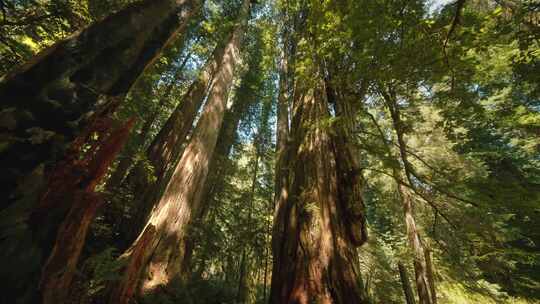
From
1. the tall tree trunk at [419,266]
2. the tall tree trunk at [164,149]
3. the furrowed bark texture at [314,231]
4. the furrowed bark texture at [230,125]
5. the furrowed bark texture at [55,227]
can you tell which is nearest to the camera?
the furrowed bark texture at [55,227]

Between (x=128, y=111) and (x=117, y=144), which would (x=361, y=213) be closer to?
(x=117, y=144)

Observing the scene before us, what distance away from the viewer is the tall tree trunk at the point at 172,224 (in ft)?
7.65

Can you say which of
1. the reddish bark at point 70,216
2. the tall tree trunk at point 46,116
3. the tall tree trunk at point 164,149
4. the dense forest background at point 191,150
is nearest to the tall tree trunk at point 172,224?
the dense forest background at point 191,150

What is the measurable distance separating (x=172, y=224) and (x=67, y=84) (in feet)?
8.04

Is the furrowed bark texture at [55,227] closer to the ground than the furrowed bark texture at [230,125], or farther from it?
closer to the ground

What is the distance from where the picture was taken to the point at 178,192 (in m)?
3.65

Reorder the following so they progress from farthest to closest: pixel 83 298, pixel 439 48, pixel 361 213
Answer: pixel 361 213 → pixel 439 48 → pixel 83 298

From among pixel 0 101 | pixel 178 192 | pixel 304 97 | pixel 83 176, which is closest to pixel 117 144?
pixel 83 176

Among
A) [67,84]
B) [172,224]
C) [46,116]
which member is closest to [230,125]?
[172,224]

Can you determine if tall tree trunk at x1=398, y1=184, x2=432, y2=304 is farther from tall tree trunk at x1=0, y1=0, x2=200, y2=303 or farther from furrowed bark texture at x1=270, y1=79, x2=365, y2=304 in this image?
tall tree trunk at x1=0, y1=0, x2=200, y2=303

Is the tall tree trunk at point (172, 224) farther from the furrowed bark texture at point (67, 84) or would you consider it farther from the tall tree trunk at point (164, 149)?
the tall tree trunk at point (164, 149)

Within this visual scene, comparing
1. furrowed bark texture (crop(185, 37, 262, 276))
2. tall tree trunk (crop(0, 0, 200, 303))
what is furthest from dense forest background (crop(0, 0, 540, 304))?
furrowed bark texture (crop(185, 37, 262, 276))

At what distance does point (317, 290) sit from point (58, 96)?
8.16 feet

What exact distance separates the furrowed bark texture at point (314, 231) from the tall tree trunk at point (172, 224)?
141 centimetres
